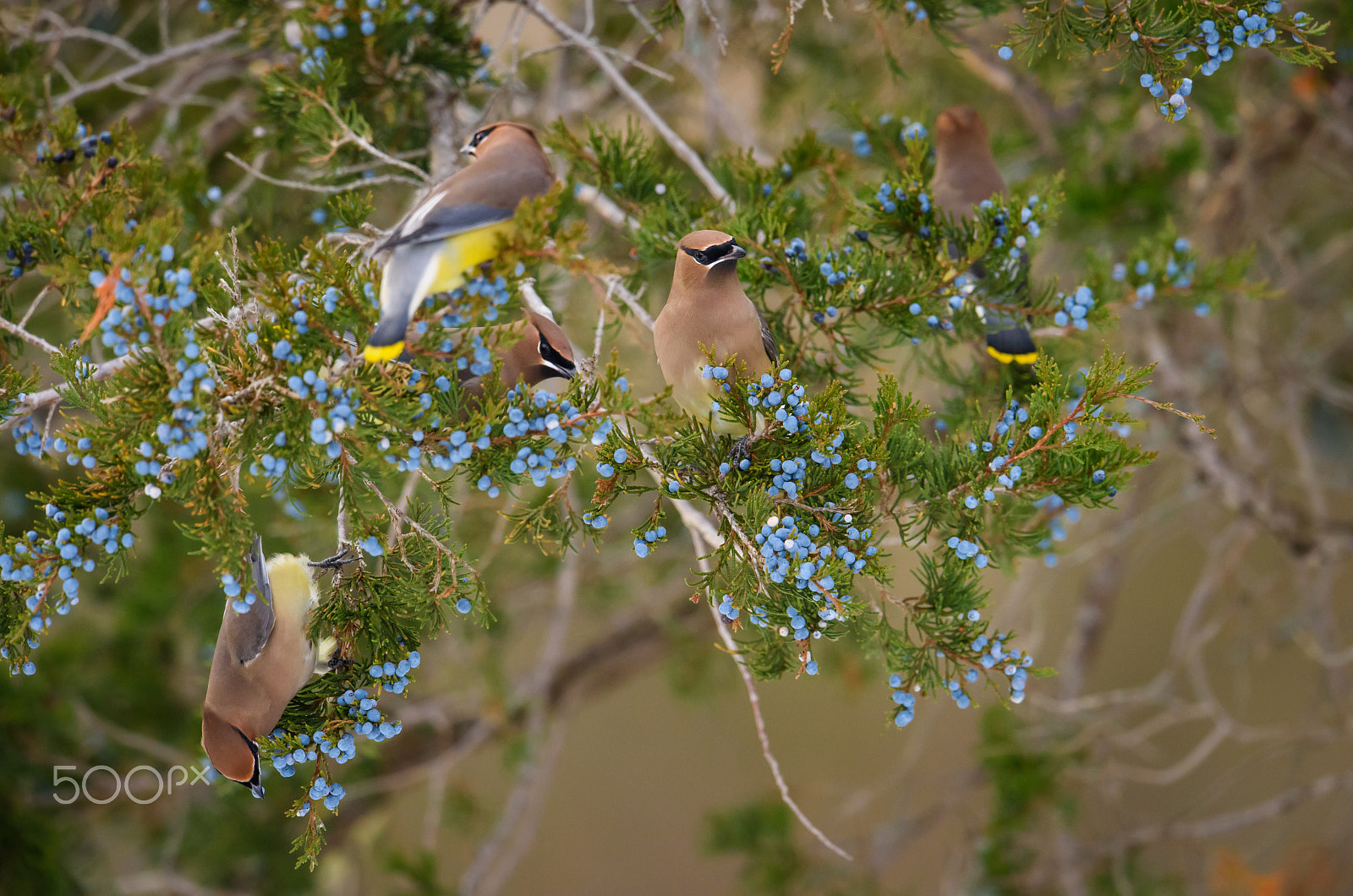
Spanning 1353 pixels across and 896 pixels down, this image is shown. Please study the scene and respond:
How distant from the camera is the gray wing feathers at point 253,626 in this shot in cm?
115

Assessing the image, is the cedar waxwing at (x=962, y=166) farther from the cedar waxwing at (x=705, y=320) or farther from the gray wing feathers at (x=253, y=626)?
the gray wing feathers at (x=253, y=626)

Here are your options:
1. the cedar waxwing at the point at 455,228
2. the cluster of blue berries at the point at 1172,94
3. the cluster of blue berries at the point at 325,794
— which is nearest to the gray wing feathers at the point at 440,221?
the cedar waxwing at the point at 455,228

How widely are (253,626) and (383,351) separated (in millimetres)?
471

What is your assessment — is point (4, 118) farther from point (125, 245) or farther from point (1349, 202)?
point (1349, 202)

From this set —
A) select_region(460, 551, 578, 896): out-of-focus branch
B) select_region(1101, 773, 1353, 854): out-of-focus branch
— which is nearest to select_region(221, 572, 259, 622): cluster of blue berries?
select_region(460, 551, 578, 896): out-of-focus branch

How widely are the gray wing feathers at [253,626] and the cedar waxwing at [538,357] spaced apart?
15.0 inches

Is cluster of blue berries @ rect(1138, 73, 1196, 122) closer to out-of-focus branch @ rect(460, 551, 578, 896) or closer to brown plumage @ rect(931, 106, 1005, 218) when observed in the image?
brown plumage @ rect(931, 106, 1005, 218)

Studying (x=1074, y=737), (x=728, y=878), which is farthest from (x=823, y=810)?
(x=1074, y=737)

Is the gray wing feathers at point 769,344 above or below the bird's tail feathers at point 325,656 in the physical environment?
above

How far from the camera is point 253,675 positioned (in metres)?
1.13

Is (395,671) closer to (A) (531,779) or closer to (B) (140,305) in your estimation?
(B) (140,305)

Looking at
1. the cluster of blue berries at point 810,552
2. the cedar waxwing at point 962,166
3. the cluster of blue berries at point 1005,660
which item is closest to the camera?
the cluster of blue berries at point 810,552

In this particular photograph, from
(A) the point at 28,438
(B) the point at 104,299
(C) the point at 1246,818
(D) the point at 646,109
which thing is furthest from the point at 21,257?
(C) the point at 1246,818

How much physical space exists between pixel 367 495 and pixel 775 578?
479mm
